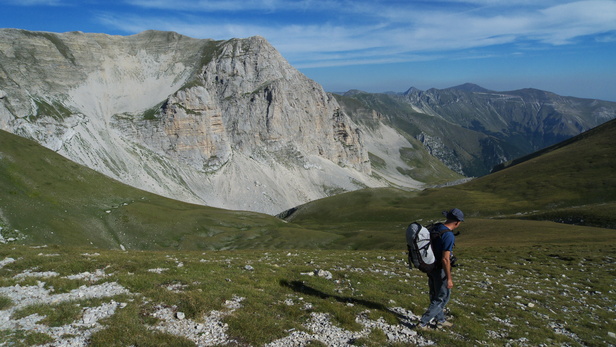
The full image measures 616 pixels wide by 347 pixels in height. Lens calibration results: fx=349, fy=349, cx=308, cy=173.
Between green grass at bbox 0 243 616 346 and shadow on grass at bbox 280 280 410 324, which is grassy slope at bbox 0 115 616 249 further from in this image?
shadow on grass at bbox 280 280 410 324

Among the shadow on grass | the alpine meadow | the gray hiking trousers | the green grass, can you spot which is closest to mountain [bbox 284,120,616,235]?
the alpine meadow

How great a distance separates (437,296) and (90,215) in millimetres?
76449

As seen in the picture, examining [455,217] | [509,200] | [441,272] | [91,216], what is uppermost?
[455,217]

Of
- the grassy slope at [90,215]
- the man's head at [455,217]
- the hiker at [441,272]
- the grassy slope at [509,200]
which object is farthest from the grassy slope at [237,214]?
the man's head at [455,217]

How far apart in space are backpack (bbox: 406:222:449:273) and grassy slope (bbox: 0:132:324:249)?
6207cm

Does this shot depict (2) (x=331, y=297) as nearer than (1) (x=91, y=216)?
Yes

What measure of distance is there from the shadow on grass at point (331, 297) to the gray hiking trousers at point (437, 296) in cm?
122

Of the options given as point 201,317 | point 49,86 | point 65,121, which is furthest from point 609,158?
point 49,86

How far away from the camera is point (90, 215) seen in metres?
72.2

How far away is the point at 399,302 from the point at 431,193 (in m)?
149

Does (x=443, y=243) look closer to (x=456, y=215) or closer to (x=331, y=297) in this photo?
(x=456, y=215)

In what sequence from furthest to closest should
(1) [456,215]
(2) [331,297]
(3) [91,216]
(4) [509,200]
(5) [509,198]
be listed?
(5) [509,198] → (4) [509,200] → (3) [91,216] → (2) [331,297] → (1) [456,215]

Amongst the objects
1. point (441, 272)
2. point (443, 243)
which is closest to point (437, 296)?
point (441, 272)

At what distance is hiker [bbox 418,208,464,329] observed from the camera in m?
14.6
